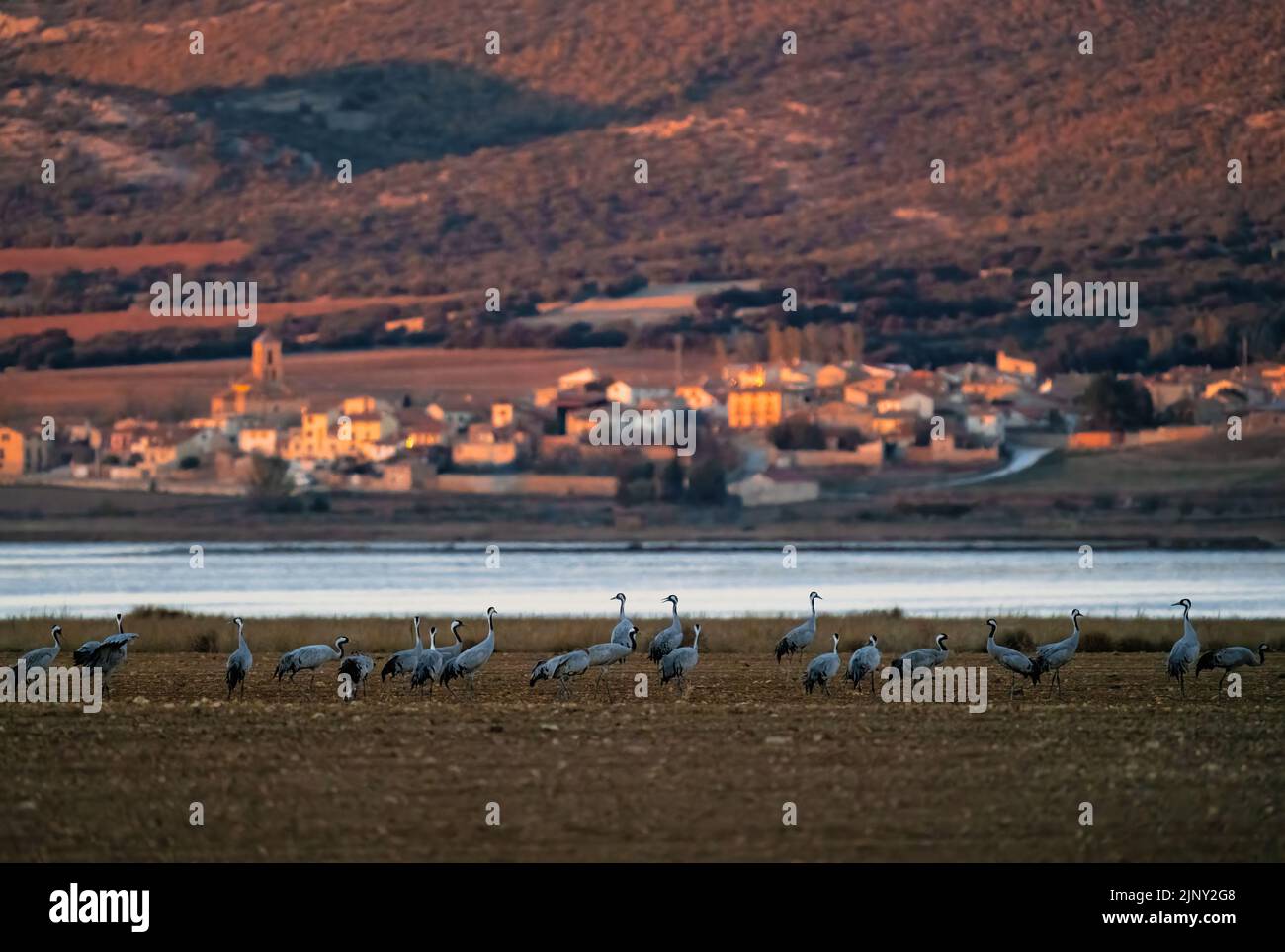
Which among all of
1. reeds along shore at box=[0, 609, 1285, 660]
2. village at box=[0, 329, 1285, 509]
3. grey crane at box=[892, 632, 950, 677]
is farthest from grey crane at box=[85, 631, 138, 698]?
village at box=[0, 329, 1285, 509]

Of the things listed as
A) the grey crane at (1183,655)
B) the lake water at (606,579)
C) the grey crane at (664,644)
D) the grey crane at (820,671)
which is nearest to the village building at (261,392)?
the lake water at (606,579)

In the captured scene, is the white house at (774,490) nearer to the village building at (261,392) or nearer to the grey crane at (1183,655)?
the village building at (261,392)

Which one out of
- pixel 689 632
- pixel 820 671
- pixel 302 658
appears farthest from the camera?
pixel 689 632

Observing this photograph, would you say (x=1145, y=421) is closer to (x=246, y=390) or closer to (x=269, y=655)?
(x=246, y=390)

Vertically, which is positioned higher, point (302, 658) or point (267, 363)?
point (267, 363)

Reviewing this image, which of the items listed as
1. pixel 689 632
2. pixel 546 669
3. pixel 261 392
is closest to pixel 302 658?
pixel 546 669

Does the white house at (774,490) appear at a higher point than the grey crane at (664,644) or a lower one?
higher

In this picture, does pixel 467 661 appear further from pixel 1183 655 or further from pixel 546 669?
pixel 1183 655
